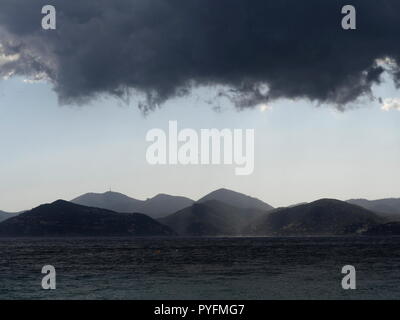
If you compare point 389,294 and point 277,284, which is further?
point 277,284

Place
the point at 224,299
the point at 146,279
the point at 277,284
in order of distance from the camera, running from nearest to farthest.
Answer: the point at 224,299
the point at 277,284
the point at 146,279

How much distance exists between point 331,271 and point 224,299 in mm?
38911

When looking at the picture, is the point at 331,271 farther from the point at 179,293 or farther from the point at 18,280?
the point at 18,280

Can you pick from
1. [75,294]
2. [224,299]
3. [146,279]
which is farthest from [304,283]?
[75,294]

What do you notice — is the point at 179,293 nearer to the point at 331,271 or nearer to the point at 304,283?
the point at 304,283
